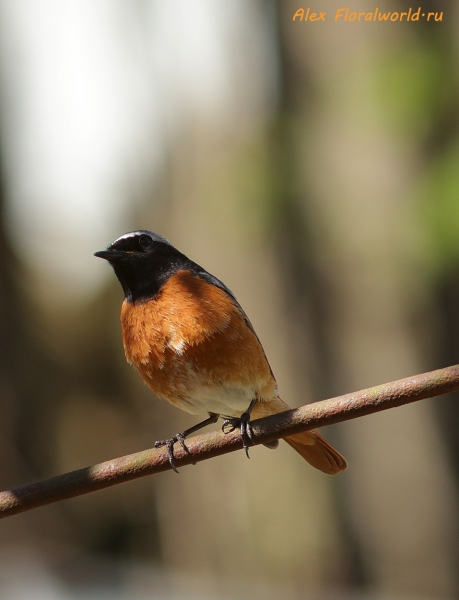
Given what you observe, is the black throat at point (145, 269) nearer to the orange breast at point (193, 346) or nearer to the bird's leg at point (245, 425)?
the orange breast at point (193, 346)

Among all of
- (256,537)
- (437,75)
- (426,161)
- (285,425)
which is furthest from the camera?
(256,537)

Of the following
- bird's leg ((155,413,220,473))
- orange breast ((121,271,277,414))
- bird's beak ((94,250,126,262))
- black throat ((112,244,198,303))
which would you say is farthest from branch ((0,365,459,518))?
bird's beak ((94,250,126,262))

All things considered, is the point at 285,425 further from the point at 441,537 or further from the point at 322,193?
the point at 322,193

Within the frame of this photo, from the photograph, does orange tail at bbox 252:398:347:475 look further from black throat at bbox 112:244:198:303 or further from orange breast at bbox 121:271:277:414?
black throat at bbox 112:244:198:303

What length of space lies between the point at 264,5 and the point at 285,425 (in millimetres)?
10214

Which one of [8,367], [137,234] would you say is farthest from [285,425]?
[8,367]

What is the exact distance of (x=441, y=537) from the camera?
319 inches

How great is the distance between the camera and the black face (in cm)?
412

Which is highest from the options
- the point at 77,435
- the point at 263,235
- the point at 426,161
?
the point at 426,161

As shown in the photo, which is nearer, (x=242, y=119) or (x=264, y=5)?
(x=264, y=5)

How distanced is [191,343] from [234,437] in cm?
138

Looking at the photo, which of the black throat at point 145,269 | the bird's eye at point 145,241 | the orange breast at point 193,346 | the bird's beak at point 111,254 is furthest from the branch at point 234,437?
the bird's eye at point 145,241

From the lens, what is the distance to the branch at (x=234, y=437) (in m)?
2.09

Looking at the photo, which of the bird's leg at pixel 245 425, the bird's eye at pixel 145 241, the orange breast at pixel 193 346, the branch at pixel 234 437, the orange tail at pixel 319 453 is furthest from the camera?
the bird's eye at pixel 145 241
